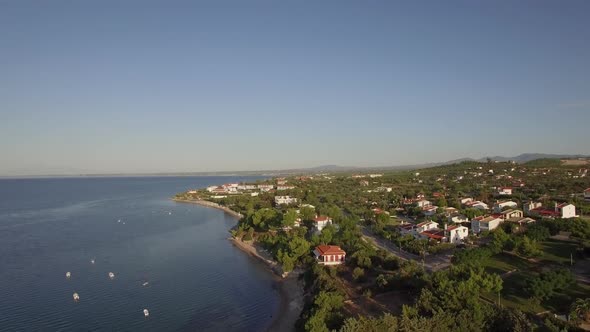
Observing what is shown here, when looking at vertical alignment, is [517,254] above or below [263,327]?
above

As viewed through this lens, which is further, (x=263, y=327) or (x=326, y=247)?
(x=326, y=247)

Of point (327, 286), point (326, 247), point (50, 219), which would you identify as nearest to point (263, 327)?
point (327, 286)

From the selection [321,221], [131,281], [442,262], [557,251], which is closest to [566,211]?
[557,251]

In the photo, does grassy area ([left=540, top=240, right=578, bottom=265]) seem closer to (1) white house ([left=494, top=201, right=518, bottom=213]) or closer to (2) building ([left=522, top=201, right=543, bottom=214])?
(2) building ([left=522, top=201, right=543, bottom=214])

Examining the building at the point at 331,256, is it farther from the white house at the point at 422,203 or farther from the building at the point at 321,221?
the white house at the point at 422,203

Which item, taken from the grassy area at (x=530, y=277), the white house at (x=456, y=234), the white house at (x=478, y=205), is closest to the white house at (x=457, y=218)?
the white house at (x=456, y=234)

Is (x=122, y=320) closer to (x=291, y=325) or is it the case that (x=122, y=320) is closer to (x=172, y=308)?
(x=172, y=308)

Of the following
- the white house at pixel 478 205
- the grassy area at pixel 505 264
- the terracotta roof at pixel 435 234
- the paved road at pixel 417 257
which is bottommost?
the paved road at pixel 417 257

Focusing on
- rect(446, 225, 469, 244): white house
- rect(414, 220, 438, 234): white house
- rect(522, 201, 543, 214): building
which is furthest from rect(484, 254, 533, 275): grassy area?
rect(522, 201, 543, 214): building
